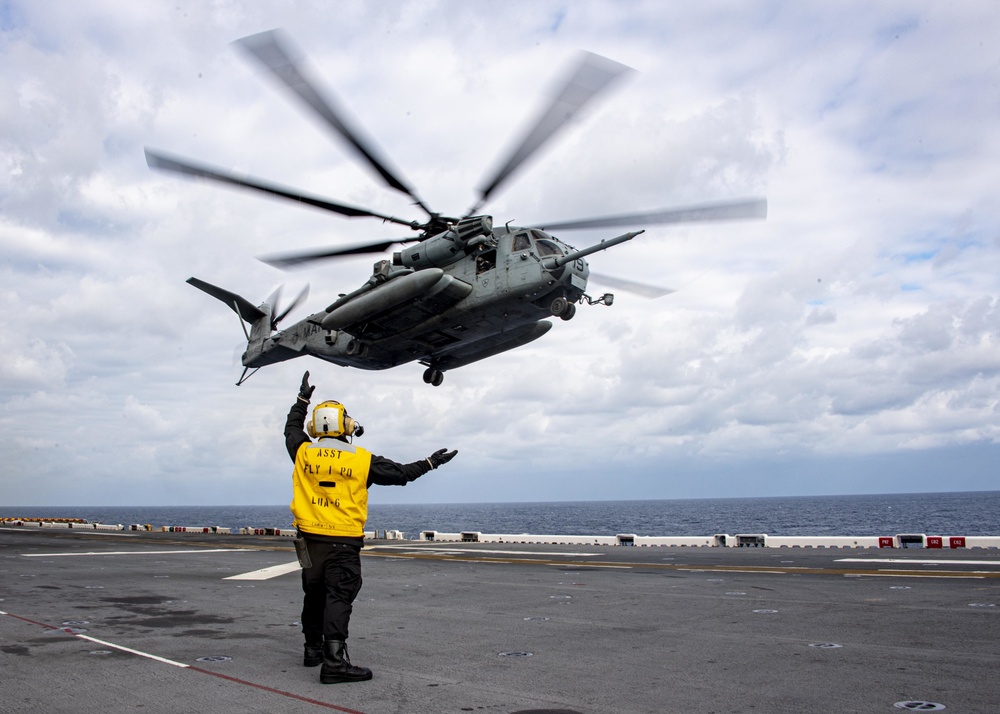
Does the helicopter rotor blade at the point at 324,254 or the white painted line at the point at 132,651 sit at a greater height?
the helicopter rotor blade at the point at 324,254

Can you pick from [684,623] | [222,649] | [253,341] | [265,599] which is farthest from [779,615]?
[253,341]

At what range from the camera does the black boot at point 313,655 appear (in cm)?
598

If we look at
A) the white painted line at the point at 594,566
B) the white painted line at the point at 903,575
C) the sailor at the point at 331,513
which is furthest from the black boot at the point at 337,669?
the white painted line at the point at 594,566

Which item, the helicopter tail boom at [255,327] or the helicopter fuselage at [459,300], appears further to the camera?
the helicopter tail boom at [255,327]

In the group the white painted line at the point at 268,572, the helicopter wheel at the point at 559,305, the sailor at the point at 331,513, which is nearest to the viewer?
the sailor at the point at 331,513

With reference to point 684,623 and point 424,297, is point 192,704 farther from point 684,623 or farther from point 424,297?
point 424,297

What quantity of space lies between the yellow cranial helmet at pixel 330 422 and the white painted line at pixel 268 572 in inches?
326

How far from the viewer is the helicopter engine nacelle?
718 inches

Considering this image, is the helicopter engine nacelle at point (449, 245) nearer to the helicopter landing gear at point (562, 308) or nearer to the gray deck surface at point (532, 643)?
the helicopter landing gear at point (562, 308)

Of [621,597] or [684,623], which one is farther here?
[621,597]

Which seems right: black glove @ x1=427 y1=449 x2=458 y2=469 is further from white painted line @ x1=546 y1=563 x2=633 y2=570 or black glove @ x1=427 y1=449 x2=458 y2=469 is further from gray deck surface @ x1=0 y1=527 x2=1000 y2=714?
white painted line @ x1=546 y1=563 x2=633 y2=570

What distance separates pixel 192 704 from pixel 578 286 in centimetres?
1425

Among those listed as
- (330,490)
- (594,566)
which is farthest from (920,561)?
(330,490)

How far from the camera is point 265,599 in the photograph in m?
10.4
